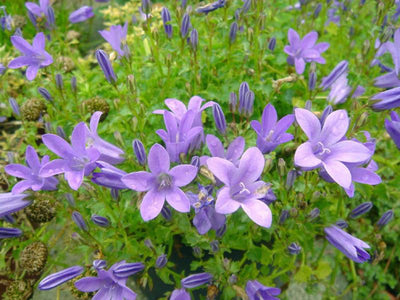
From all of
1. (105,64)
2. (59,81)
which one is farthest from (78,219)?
(59,81)

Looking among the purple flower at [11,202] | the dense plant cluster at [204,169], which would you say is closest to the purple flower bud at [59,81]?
the dense plant cluster at [204,169]

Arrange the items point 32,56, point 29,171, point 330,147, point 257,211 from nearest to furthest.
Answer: point 257,211 < point 330,147 < point 29,171 < point 32,56

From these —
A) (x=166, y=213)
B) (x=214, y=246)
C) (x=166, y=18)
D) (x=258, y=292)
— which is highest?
(x=166, y=18)

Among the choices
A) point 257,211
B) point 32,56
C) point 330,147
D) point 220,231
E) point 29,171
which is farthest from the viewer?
point 32,56

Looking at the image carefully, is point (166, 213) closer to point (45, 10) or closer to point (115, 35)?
point (115, 35)

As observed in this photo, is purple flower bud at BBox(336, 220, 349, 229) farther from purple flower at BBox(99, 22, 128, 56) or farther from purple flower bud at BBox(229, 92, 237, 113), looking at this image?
purple flower at BBox(99, 22, 128, 56)

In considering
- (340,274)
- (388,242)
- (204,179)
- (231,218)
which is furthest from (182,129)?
(388,242)

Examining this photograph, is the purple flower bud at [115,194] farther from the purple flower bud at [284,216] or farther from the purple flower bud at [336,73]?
the purple flower bud at [336,73]
